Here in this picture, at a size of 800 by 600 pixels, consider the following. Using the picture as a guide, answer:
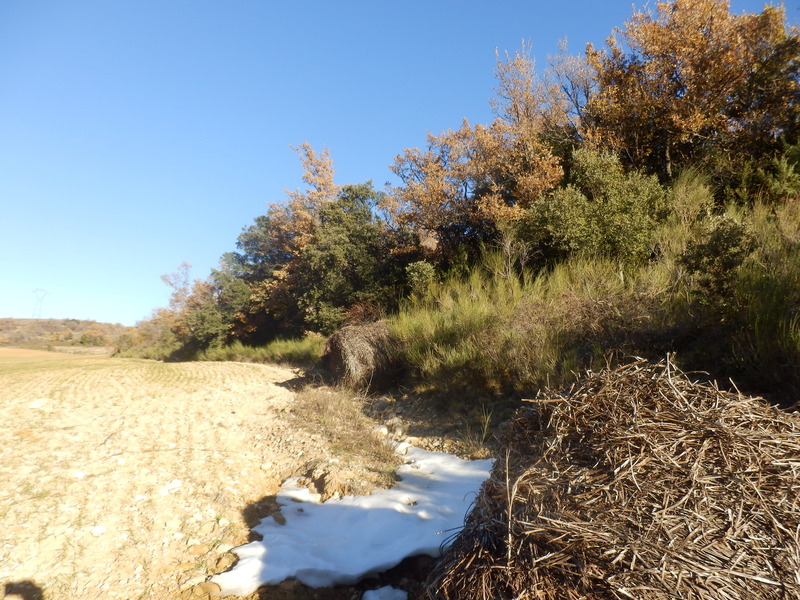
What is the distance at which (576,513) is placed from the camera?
1.49m

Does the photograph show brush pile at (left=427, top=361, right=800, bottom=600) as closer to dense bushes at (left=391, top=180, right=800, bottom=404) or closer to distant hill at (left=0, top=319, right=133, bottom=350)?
dense bushes at (left=391, top=180, right=800, bottom=404)

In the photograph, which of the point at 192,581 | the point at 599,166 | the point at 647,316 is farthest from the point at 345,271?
the point at 192,581

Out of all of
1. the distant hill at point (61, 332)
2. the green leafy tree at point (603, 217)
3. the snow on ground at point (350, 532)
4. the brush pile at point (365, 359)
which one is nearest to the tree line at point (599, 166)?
the green leafy tree at point (603, 217)

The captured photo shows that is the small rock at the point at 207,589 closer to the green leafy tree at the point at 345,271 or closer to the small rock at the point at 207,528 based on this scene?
the small rock at the point at 207,528

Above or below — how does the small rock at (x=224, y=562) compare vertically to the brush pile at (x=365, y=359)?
below

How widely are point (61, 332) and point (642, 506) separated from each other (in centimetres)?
3684

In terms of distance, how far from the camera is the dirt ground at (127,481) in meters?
2.96

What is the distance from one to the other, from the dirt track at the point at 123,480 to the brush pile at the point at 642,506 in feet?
7.96

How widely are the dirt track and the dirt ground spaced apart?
0.03 ft

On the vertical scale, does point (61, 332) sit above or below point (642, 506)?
above

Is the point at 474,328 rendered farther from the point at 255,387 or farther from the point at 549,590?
the point at 549,590

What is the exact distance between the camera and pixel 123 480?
404 centimetres

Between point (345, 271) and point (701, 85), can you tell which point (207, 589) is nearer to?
point (345, 271)

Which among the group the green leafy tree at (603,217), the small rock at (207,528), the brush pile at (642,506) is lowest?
the small rock at (207,528)
